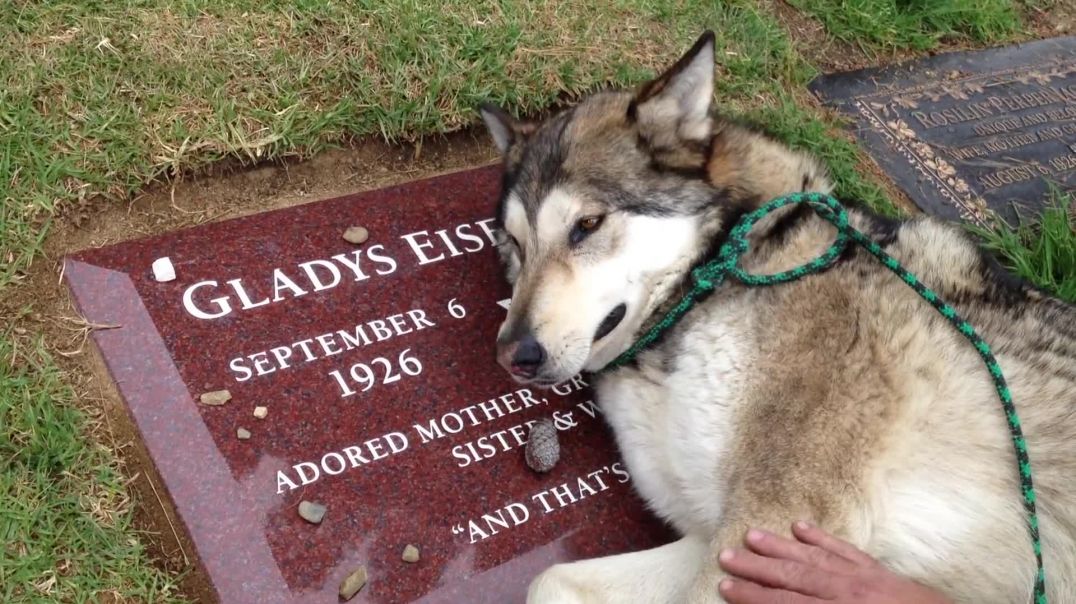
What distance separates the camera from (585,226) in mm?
2875

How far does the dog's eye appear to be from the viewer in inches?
113

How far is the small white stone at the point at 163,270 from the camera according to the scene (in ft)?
10.4

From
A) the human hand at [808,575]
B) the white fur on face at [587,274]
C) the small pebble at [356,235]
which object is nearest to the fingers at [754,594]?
the human hand at [808,575]

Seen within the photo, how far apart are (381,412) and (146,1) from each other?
2.28m

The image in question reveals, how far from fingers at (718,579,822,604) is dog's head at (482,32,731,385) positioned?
2.52 ft

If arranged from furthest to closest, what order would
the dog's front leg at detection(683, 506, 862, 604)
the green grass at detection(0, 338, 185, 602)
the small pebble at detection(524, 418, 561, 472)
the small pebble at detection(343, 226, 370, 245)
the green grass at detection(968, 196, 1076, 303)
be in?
the green grass at detection(968, 196, 1076, 303) < the small pebble at detection(343, 226, 370, 245) < the small pebble at detection(524, 418, 561, 472) < the green grass at detection(0, 338, 185, 602) < the dog's front leg at detection(683, 506, 862, 604)

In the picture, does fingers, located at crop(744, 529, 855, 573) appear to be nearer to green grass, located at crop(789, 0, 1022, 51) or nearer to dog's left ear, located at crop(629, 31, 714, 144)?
dog's left ear, located at crop(629, 31, 714, 144)

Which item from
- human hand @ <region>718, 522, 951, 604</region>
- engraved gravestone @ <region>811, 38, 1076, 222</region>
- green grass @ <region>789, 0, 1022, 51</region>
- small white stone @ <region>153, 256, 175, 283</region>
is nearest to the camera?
human hand @ <region>718, 522, 951, 604</region>

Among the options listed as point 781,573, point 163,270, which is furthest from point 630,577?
point 163,270

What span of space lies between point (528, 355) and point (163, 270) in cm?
142

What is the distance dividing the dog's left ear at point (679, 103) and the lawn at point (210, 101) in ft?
4.20

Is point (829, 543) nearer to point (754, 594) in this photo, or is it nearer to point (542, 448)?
point (754, 594)

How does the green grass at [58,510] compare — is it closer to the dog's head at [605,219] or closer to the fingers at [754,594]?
the dog's head at [605,219]

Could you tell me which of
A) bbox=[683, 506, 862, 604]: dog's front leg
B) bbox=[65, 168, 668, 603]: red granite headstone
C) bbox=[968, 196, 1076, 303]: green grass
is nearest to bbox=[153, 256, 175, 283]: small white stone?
bbox=[65, 168, 668, 603]: red granite headstone
